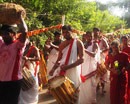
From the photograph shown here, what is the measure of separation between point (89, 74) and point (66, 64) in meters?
1.93

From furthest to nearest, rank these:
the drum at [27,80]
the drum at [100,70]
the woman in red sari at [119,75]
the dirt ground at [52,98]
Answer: the drum at [100,70], the dirt ground at [52,98], the woman in red sari at [119,75], the drum at [27,80]

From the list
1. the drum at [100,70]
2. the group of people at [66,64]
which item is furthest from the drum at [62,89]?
the drum at [100,70]

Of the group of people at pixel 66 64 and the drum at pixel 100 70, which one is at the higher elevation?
the group of people at pixel 66 64

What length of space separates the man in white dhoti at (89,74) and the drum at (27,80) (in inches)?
64.3

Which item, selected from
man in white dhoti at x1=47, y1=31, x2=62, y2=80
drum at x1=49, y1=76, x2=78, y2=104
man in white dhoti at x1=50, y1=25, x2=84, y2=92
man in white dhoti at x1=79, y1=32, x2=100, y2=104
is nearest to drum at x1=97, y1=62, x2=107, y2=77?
man in white dhoti at x1=79, y1=32, x2=100, y2=104

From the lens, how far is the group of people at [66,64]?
4465mm

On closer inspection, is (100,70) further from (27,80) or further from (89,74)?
(27,80)

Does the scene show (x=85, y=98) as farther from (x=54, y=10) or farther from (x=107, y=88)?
(x=54, y=10)

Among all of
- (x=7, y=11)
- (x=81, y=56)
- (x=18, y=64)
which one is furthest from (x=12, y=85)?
(x=81, y=56)

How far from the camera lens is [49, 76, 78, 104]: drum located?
553cm

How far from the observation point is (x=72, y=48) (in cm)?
614

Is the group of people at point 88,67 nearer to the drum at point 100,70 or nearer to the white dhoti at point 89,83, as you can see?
the white dhoti at point 89,83

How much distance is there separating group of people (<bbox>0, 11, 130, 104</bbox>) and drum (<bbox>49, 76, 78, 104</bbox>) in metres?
0.30

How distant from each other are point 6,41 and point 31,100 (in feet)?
8.75
